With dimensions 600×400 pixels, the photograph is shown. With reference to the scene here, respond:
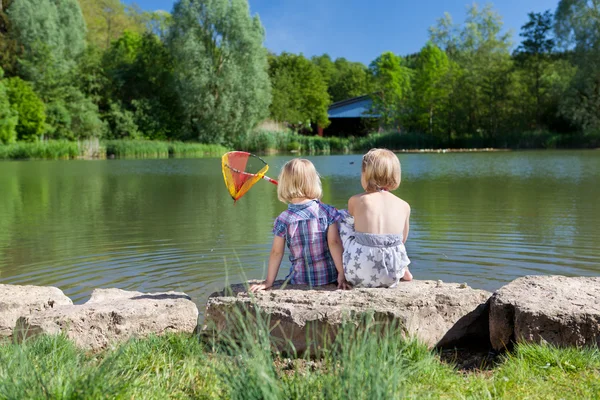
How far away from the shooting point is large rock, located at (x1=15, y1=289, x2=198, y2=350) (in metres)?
3.61

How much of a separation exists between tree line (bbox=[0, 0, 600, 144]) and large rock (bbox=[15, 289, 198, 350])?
34617 mm

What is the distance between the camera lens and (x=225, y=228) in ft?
30.6

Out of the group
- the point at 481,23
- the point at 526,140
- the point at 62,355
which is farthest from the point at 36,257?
the point at 481,23

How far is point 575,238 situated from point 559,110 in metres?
37.7

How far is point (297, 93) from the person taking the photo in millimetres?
55188

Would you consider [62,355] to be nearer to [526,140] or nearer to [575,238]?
[575,238]

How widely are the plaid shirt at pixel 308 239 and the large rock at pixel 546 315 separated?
118 cm

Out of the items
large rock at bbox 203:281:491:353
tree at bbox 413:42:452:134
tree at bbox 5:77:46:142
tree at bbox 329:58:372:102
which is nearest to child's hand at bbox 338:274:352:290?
large rock at bbox 203:281:491:353

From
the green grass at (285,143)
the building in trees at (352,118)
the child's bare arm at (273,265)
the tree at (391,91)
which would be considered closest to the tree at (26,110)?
the green grass at (285,143)

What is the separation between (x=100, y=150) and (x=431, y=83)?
28052 mm

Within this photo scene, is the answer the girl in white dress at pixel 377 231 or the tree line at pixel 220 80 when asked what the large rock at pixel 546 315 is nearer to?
the girl in white dress at pixel 377 231

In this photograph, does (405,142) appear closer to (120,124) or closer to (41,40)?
(120,124)

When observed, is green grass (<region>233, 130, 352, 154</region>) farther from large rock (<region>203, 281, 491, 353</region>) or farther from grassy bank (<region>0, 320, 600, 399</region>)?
grassy bank (<region>0, 320, 600, 399</region>)

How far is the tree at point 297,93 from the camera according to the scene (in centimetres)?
5266
